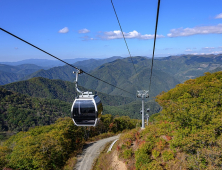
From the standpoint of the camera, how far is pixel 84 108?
846 centimetres

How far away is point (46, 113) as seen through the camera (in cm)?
13612

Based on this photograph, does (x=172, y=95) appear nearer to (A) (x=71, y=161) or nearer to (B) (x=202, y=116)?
(B) (x=202, y=116)

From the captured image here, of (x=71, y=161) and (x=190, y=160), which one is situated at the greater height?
(x=190, y=160)

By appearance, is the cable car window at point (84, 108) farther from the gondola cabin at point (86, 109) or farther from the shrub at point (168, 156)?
the shrub at point (168, 156)

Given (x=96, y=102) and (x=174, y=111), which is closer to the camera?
(x=96, y=102)

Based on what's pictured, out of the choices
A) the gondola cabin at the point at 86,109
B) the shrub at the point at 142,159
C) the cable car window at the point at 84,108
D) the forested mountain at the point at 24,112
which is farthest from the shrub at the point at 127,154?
the forested mountain at the point at 24,112

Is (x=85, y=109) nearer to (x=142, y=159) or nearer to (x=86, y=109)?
(x=86, y=109)

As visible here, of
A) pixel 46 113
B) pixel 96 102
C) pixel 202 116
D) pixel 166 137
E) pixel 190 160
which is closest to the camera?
pixel 96 102

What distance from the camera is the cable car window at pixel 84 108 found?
27.1 feet

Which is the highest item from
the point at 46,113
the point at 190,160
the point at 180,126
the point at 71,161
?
the point at 180,126

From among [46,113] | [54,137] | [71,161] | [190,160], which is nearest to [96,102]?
[190,160]

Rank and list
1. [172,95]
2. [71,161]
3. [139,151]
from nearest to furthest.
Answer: [139,151]
[71,161]
[172,95]

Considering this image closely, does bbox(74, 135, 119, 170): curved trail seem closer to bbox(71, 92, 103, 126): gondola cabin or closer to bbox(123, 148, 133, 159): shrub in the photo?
bbox(123, 148, 133, 159): shrub

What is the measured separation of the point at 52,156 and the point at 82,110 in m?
20.2
